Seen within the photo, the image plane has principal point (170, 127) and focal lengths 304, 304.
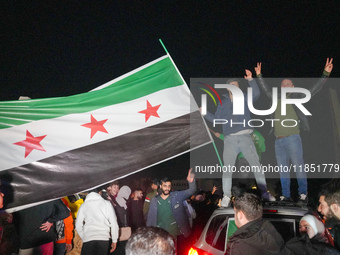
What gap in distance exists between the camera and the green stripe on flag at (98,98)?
166 inches

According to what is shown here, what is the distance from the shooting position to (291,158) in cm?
524

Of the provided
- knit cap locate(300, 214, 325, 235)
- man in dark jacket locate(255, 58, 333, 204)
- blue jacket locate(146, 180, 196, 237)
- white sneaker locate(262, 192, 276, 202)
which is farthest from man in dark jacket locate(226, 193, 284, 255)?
blue jacket locate(146, 180, 196, 237)

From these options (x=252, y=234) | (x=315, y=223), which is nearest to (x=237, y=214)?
(x=252, y=234)

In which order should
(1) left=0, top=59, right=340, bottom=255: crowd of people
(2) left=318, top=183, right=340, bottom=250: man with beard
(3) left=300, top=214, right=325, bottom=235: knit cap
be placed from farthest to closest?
(2) left=318, top=183, right=340, bottom=250: man with beard → (3) left=300, top=214, right=325, bottom=235: knit cap → (1) left=0, top=59, right=340, bottom=255: crowd of people

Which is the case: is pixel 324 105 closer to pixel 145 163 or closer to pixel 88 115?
pixel 145 163

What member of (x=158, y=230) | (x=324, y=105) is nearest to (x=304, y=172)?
(x=324, y=105)

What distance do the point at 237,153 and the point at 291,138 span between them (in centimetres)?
95

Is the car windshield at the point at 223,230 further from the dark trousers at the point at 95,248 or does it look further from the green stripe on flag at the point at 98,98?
the dark trousers at the point at 95,248

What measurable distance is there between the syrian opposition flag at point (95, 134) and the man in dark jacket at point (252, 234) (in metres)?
1.84

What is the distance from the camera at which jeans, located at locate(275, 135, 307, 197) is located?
517cm

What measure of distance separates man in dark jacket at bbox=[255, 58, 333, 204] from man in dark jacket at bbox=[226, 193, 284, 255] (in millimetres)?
2539

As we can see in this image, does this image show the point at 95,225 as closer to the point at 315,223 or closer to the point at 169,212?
the point at 169,212

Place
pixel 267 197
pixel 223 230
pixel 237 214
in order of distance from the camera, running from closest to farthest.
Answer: pixel 237 214 < pixel 223 230 < pixel 267 197

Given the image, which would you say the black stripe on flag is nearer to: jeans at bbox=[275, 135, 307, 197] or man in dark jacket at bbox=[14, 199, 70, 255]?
man in dark jacket at bbox=[14, 199, 70, 255]
